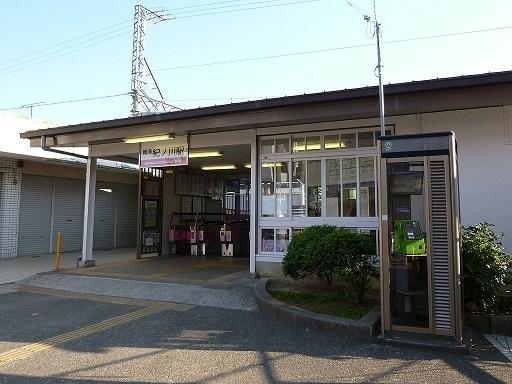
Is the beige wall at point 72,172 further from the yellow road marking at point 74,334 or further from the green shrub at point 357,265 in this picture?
the green shrub at point 357,265

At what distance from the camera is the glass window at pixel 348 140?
367 inches

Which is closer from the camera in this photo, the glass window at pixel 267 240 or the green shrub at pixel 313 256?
the green shrub at pixel 313 256

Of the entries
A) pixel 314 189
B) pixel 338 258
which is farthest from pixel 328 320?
pixel 314 189

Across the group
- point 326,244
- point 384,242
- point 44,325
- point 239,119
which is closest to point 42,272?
point 44,325

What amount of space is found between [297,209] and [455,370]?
18.0 ft

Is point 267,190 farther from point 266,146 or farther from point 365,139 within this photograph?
point 365,139

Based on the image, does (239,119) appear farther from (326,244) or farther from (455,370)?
(455,370)

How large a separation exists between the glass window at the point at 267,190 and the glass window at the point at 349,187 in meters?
1.70

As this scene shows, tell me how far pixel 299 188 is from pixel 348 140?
1.52 m

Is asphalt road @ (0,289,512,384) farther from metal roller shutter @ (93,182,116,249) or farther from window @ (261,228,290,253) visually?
metal roller shutter @ (93,182,116,249)

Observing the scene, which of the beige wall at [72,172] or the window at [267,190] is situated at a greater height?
the beige wall at [72,172]

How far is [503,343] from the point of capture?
5531 mm

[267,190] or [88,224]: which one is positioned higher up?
[267,190]

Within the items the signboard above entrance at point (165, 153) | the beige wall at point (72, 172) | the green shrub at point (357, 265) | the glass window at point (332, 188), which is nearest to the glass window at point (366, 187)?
the glass window at point (332, 188)
